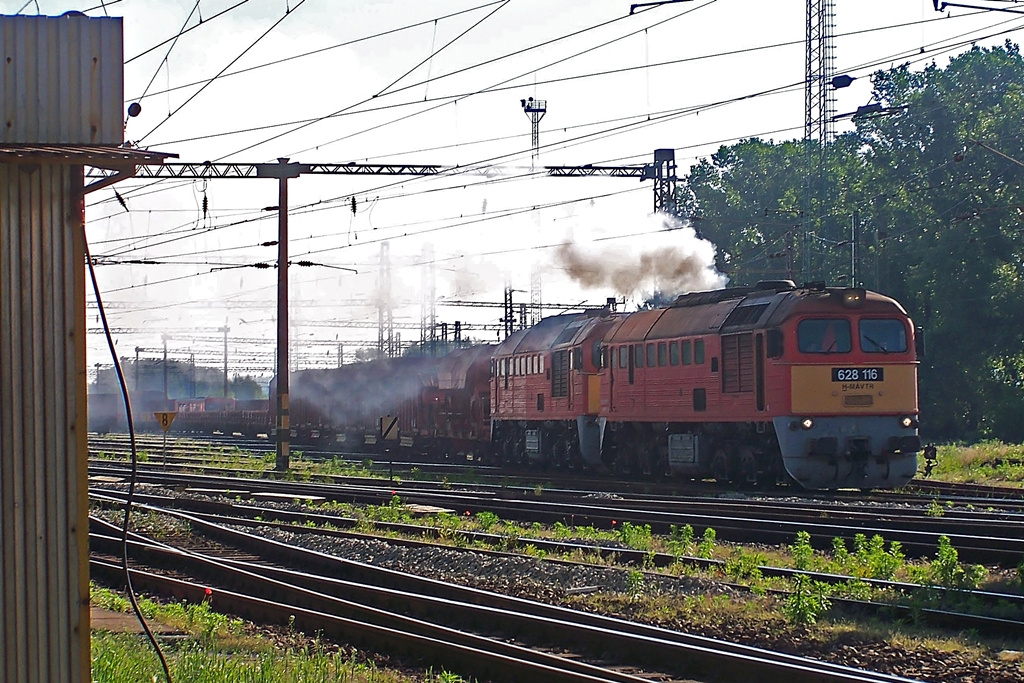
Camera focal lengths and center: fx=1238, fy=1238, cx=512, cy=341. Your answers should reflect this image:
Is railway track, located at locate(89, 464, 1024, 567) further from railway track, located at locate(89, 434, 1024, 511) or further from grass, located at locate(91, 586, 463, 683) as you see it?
grass, located at locate(91, 586, 463, 683)

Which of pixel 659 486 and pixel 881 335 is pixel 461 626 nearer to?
pixel 881 335

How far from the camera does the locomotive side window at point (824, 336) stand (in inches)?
867

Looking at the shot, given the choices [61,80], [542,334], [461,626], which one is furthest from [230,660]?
[542,334]

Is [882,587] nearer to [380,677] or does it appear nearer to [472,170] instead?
[380,677]

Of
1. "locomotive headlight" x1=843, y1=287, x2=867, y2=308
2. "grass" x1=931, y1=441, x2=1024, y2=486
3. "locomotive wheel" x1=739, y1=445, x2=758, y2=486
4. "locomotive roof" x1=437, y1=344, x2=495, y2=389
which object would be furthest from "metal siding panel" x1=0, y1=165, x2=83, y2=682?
"locomotive roof" x1=437, y1=344, x2=495, y2=389

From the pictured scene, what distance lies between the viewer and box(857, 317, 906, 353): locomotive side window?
73.6 feet

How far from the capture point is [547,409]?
A: 32844mm

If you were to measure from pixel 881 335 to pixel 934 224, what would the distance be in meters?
30.2

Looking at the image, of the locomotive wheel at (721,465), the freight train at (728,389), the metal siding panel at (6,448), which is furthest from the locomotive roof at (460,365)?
the metal siding panel at (6,448)

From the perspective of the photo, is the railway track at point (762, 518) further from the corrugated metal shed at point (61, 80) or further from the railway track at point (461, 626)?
the corrugated metal shed at point (61, 80)

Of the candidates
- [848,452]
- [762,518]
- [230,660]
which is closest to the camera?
[230,660]

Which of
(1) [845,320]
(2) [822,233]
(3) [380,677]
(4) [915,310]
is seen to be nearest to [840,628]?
(3) [380,677]

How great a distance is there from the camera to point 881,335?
22578 millimetres

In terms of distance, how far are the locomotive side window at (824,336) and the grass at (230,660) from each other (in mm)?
13227
